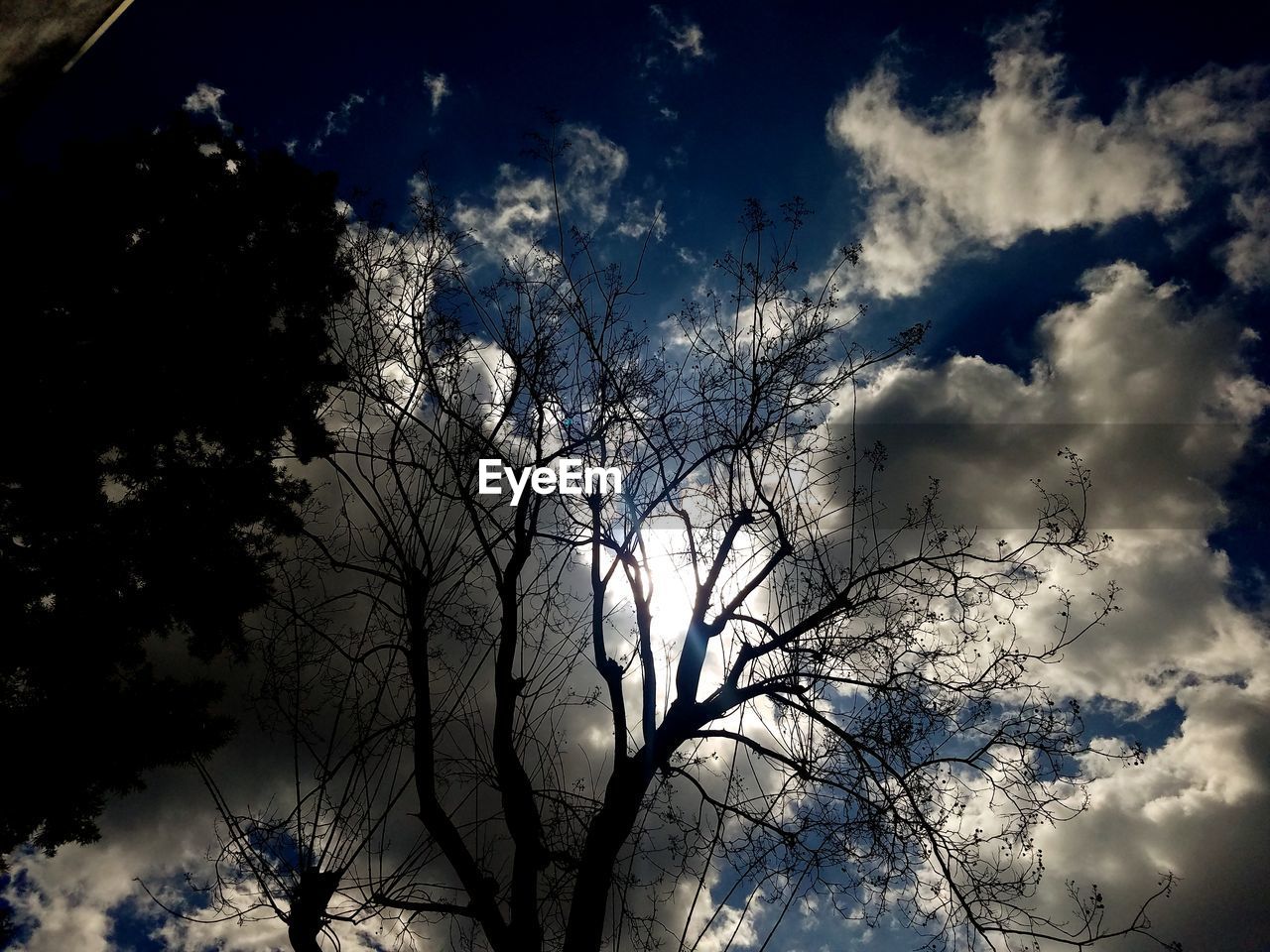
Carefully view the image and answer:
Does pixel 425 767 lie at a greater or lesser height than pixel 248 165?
lesser

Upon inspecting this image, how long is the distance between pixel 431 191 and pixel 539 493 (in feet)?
10.1

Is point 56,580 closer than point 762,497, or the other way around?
point 762,497

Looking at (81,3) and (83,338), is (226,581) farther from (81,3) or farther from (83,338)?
(81,3)

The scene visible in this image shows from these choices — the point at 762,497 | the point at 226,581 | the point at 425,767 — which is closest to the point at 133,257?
the point at 226,581

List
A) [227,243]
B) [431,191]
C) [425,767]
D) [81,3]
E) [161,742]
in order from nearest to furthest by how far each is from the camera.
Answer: [81,3] < [425,767] < [431,191] < [161,742] < [227,243]

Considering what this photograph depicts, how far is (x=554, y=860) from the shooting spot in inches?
190

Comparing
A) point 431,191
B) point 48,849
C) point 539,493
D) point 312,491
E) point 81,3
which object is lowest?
point 48,849

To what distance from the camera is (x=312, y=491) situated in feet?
25.1

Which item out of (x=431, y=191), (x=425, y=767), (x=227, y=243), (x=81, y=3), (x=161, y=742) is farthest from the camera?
(x=227, y=243)

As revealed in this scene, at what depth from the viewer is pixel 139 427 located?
22.1 feet

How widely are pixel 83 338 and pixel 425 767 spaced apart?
6561 millimetres

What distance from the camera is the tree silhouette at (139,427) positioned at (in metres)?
5.59

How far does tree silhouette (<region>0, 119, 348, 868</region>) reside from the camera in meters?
5.59

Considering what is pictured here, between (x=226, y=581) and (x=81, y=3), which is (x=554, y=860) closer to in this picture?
(x=226, y=581)
